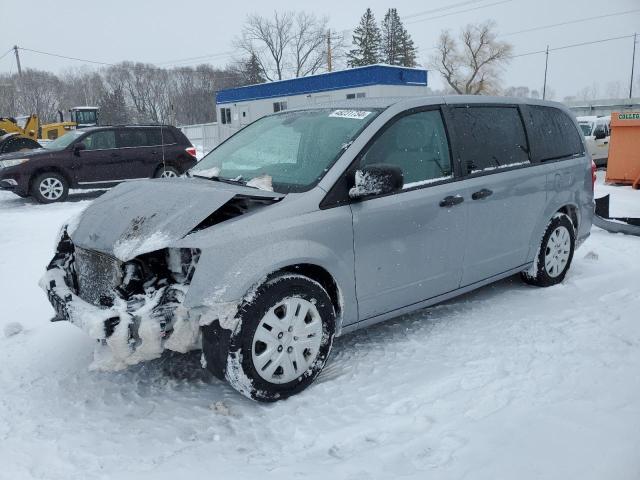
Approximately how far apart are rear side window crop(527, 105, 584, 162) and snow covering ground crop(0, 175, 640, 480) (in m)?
1.46

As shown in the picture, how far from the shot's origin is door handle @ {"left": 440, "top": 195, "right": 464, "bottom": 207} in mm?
3737

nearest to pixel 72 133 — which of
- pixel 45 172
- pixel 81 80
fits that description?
pixel 45 172

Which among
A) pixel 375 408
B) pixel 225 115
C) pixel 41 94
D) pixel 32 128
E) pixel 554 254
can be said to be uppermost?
pixel 41 94

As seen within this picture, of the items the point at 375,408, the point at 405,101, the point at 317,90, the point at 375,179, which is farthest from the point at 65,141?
the point at 317,90

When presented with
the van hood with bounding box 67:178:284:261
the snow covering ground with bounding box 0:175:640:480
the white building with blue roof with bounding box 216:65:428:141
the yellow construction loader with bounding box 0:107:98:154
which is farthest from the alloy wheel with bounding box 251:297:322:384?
the white building with blue roof with bounding box 216:65:428:141

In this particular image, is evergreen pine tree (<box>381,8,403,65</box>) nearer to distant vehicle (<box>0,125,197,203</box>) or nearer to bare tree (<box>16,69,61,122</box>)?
bare tree (<box>16,69,61,122</box>)

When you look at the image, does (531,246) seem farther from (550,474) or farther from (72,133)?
(72,133)

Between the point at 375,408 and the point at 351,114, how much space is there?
199 centimetres

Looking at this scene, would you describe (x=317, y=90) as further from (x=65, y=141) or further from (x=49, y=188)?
(x=49, y=188)

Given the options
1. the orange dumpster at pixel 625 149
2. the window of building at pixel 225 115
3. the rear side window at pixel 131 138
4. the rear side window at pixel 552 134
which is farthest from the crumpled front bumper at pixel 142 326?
the window of building at pixel 225 115

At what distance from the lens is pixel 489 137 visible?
13.9 ft

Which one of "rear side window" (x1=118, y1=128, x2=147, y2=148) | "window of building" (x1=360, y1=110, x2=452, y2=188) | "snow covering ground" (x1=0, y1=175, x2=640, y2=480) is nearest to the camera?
"snow covering ground" (x1=0, y1=175, x2=640, y2=480)

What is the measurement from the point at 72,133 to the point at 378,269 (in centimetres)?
1042

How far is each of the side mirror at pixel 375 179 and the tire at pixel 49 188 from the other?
Result: 31.7ft
